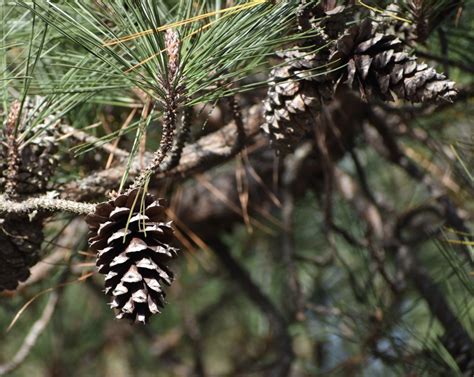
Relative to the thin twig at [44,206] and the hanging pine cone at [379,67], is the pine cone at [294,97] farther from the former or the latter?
the thin twig at [44,206]

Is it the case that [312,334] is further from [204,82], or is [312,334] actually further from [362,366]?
[204,82]

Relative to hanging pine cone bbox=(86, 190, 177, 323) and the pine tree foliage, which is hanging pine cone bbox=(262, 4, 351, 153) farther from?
hanging pine cone bbox=(86, 190, 177, 323)

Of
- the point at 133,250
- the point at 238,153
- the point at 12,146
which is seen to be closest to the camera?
the point at 133,250

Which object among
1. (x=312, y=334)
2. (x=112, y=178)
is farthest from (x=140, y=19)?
(x=312, y=334)

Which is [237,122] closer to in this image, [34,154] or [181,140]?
[181,140]

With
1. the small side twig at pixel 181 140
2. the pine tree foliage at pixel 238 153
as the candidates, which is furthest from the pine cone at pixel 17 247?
the small side twig at pixel 181 140

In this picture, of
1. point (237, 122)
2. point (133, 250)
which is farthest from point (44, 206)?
point (237, 122)

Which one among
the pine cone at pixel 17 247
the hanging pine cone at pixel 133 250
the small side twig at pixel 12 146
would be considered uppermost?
the small side twig at pixel 12 146
